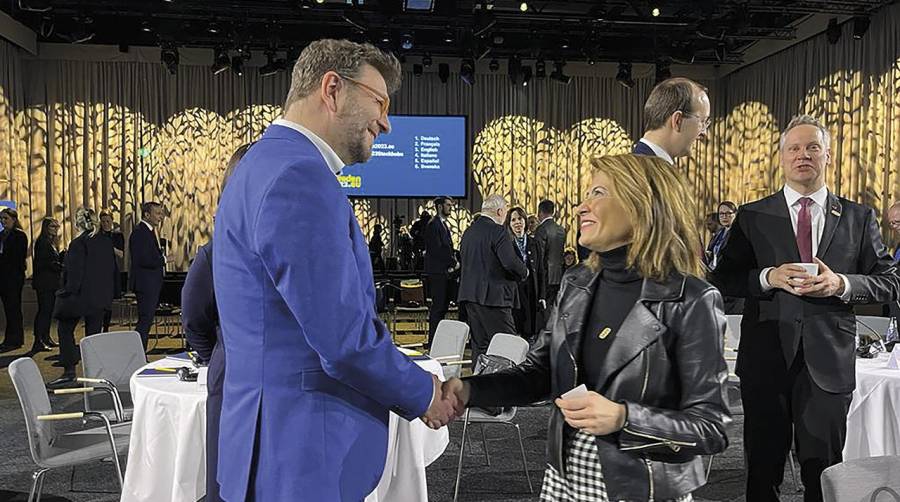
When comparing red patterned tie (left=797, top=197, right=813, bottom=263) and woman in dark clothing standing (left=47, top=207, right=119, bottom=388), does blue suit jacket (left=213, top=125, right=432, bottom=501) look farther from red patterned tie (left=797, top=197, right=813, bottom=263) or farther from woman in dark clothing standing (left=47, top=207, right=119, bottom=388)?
woman in dark clothing standing (left=47, top=207, right=119, bottom=388)

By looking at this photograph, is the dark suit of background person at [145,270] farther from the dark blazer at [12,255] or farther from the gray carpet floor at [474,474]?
the gray carpet floor at [474,474]

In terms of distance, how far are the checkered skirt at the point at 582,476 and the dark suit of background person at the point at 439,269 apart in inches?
290

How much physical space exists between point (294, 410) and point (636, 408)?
67 centimetres

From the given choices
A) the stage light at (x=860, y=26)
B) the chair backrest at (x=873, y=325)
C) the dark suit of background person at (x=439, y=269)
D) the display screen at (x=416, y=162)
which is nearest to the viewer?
the chair backrest at (x=873, y=325)

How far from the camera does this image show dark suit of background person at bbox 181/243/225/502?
9.09 feet

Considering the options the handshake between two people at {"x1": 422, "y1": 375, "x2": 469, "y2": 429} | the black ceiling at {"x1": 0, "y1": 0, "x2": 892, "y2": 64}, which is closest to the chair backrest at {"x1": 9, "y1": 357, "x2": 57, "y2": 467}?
the handshake between two people at {"x1": 422, "y1": 375, "x2": 469, "y2": 429}

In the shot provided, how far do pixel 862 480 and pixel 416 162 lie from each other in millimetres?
12469

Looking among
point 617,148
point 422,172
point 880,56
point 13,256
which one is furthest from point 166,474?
point 617,148

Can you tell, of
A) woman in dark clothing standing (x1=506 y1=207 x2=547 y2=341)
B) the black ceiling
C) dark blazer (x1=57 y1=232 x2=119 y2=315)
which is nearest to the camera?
dark blazer (x1=57 y1=232 x2=119 y2=315)

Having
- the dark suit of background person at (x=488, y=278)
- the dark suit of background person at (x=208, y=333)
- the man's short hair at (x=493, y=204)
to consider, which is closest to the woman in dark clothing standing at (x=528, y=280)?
the dark suit of background person at (x=488, y=278)

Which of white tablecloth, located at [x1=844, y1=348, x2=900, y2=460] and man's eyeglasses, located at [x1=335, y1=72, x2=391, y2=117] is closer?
man's eyeglasses, located at [x1=335, y1=72, x2=391, y2=117]

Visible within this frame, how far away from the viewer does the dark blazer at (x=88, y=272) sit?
25.5 feet

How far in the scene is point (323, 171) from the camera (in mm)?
1723

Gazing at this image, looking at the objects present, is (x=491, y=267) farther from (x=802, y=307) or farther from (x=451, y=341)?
(x=802, y=307)
